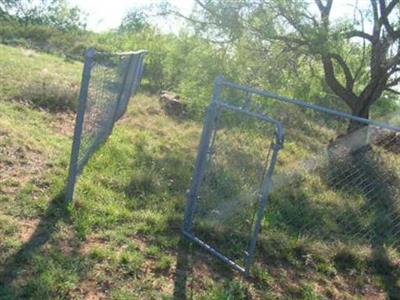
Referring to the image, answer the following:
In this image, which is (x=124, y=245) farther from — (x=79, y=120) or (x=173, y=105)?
(x=173, y=105)

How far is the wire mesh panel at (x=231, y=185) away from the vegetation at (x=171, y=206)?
4cm

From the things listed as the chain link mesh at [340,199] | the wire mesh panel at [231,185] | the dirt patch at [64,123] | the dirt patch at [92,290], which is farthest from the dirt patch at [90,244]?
the dirt patch at [64,123]

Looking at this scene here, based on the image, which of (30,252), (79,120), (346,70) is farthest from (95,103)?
(346,70)

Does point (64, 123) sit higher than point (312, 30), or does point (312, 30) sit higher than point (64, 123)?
point (312, 30)

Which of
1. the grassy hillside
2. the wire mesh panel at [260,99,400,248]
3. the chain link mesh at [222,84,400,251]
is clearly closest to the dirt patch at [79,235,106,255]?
the grassy hillside

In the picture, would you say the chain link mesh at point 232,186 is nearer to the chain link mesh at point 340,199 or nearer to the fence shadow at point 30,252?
the chain link mesh at point 340,199

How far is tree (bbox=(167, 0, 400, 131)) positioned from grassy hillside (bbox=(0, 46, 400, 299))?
10.00 ft

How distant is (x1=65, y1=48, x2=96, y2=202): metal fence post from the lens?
15.4ft

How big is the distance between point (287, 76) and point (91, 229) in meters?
6.25

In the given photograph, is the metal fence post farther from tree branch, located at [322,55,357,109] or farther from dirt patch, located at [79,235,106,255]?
tree branch, located at [322,55,357,109]

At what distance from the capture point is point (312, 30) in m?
8.96

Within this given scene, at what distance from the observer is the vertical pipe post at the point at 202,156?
15.6 ft

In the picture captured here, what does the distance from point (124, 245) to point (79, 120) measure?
1.31 meters

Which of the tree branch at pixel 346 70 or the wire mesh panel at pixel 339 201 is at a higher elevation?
the tree branch at pixel 346 70
